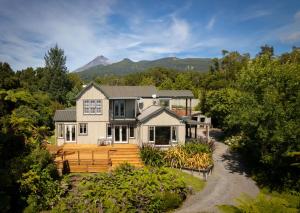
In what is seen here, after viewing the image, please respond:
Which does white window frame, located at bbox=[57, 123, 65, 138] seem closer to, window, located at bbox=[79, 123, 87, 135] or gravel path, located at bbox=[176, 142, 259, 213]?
window, located at bbox=[79, 123, 87, 135]

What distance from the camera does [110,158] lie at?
27.4m

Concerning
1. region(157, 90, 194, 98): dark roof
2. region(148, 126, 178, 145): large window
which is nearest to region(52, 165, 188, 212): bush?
region(148, 126, 178, 145): large window

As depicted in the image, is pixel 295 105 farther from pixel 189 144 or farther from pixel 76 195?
pixel 76 195

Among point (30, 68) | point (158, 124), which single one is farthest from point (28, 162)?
point (30, 68)

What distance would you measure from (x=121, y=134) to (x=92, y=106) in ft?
16.3

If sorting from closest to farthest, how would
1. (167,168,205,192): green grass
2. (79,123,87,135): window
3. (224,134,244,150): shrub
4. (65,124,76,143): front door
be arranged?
(167,168,205,192): green grass, (224,134,244,150): shrub, (65,124,76,143): front door, (79,123,87,135): window

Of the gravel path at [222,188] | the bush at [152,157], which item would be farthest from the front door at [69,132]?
the gravel path at [222,188]

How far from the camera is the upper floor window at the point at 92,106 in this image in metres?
33.4

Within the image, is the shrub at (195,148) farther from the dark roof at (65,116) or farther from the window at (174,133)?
the dark roof at (65,116)

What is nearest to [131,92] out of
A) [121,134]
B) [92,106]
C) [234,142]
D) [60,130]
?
[92,106]

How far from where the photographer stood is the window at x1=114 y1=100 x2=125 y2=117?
111 ft

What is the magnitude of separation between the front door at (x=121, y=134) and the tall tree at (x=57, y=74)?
42.3 meters

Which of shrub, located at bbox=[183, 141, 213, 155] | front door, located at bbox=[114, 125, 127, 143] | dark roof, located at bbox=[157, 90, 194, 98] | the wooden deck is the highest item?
dark roof, located at bbox=[157, 90, 194, 98]

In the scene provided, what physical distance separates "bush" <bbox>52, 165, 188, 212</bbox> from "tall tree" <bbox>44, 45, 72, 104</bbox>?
55765 millimetres
